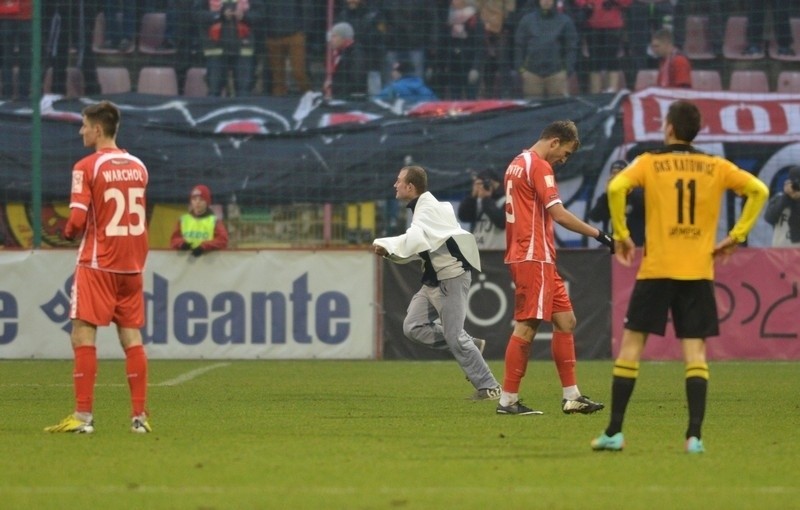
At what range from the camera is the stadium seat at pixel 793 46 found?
21.7 metres

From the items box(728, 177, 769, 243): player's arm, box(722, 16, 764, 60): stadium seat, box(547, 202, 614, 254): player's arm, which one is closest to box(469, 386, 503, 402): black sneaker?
box(547, 202, 614, 254): player's arm

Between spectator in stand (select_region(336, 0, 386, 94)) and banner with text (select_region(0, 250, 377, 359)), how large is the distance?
4169mm

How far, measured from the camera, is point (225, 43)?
21.1 m

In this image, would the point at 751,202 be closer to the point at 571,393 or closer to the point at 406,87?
the point at 571,393

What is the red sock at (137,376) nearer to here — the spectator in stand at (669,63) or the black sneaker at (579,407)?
the black sneaker at (579,407)

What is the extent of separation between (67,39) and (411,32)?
187 inches

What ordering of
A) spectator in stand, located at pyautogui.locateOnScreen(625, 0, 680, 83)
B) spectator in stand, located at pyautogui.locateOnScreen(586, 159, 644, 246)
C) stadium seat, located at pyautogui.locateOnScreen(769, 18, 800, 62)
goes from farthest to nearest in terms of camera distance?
spectator in stand, located at pyautogui.locateOnScreen(625, 0, 680, 83)
stadium seat, located at pyautogui.locateOnScreen(769, 18, 800, 62)
spectator in stand, located at pyautogui.locateOnScreen(586, 159, 644, 246)

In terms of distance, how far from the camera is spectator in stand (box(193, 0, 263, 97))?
68.8 ft

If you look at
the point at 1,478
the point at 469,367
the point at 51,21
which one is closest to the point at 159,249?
the point at 51,21

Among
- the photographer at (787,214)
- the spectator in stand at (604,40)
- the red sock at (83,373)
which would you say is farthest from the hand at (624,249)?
the spectator in stand at (604,40)

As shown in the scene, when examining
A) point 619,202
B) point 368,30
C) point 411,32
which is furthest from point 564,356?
point 411,32

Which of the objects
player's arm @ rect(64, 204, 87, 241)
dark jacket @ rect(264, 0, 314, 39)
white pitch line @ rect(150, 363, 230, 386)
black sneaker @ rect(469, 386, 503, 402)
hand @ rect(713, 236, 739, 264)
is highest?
dark jacket @ rect(264, 0, 314, 39)

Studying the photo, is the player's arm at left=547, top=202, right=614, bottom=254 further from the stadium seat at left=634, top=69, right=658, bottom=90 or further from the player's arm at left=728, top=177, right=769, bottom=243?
the stadium seat at left=634, top=69, right=658, bottom=90

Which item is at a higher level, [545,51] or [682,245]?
[545,51]
